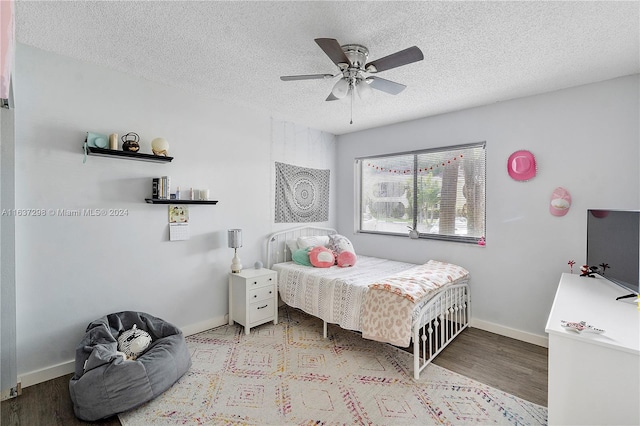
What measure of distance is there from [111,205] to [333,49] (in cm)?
232

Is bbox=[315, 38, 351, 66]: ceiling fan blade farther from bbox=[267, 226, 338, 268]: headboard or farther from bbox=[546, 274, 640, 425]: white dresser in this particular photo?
bbox=[267, 226, 338, 268]: headboard

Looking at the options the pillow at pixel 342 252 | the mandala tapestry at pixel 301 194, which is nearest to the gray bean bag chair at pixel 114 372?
the pillow at pixel 342 252

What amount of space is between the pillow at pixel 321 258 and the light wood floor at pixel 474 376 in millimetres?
1519

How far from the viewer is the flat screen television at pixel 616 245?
198cm

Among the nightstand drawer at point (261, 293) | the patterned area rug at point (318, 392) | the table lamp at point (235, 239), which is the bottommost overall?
the patterned area rug at point (318, 392)

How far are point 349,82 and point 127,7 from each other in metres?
1.47

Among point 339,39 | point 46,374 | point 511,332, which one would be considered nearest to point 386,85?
point 339,39

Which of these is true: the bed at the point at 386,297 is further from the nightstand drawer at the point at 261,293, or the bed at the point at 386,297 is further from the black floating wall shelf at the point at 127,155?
the black floating wall shelf at the point at 127,155

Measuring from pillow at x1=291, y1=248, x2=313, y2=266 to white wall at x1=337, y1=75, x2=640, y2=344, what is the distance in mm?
1545

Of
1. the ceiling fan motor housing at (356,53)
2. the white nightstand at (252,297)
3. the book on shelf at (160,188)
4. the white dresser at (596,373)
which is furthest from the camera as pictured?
the white nightstand at (252,297)

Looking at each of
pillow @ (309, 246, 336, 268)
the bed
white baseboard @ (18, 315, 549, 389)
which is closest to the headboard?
the bed

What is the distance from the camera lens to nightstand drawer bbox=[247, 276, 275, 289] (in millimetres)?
3188

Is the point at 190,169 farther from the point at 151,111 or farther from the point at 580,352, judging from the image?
the point at 580,352

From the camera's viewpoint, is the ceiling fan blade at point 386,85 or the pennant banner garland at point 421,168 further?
the pennant banner garland at point 421,168
